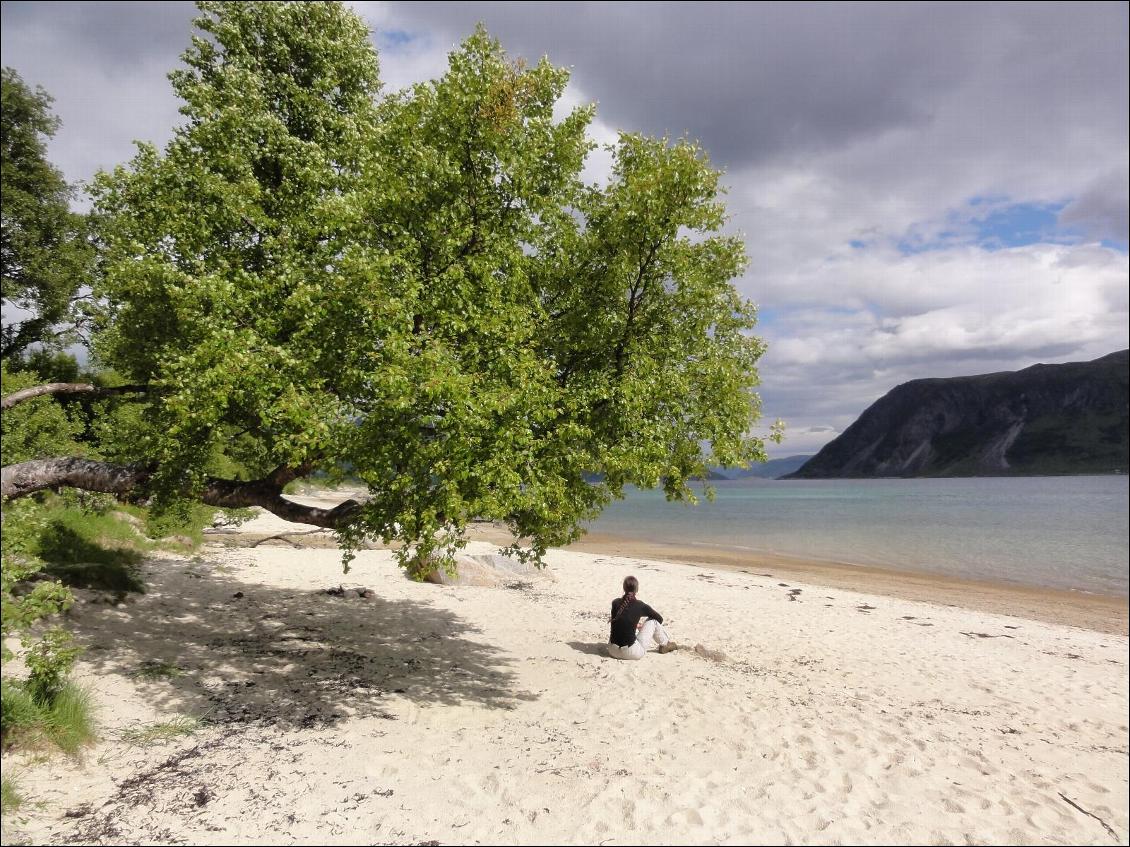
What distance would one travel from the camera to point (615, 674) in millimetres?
13344

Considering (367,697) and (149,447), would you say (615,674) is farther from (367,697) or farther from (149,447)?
(149,447)

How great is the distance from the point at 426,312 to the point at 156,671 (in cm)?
885

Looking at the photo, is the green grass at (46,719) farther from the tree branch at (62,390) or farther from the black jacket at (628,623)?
the black jacket at (628,623)

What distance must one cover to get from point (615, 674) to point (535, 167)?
37.8ft

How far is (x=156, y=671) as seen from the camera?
1111cm

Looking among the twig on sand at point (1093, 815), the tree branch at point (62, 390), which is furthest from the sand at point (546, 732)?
the tree branch at point (62, 390)

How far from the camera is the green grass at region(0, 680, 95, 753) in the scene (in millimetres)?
7391

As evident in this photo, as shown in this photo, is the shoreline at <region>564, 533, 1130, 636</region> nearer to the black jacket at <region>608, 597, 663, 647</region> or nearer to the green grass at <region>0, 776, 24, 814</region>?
the black jacket at <region>608, 597, 663, 647</region>

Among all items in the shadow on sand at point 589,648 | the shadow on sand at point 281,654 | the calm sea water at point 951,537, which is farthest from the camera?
the calm sea water at point 951,537

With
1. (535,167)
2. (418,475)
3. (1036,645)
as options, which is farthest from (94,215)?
(1036,645)

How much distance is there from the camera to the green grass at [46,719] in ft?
24.2

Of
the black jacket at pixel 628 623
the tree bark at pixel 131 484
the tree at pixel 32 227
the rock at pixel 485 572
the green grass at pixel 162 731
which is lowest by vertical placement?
the rock at pixel 485 572

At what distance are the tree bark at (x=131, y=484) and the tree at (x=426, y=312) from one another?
0.16 ft

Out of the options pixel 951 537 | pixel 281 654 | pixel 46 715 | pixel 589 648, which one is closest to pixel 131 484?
pixel 46 715
